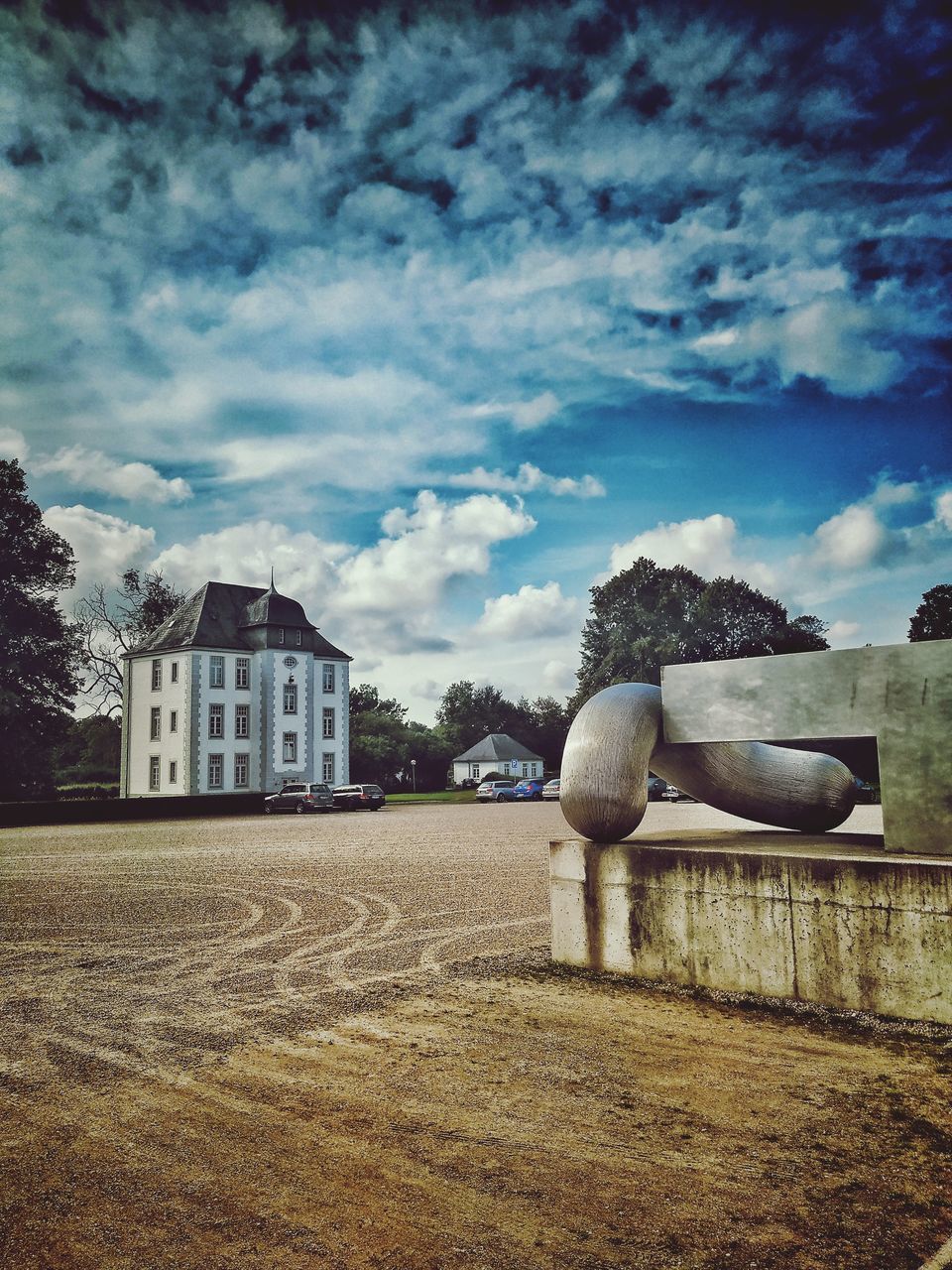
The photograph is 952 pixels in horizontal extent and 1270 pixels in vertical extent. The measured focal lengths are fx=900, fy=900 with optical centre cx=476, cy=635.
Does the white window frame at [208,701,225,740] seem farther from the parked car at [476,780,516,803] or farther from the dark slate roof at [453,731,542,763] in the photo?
the dark slate roof at [453,731,542,763]

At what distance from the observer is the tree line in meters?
42.1

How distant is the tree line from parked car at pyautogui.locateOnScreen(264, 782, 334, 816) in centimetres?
1184

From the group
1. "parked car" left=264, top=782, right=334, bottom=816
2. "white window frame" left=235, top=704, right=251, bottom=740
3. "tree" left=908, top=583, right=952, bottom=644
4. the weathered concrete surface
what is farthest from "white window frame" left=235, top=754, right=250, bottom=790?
the weathered concrete surface

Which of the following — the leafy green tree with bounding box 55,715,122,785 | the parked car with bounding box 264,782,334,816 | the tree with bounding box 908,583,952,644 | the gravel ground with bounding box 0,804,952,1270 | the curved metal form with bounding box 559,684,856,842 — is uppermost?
the tree with bounding box 908,583,952,644

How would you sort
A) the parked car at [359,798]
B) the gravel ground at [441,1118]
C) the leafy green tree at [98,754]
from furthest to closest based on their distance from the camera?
the leafy green tree at [98,754] < the parked car at [359,798] < the gravel ground at [441,1118]

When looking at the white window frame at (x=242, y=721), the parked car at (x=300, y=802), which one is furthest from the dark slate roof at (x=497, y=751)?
the parked car at (x=300, y=802)

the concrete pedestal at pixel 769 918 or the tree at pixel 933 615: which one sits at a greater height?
the tree at pixel 933 615

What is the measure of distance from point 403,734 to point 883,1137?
75422mm

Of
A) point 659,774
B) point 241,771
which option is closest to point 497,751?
point 241,771

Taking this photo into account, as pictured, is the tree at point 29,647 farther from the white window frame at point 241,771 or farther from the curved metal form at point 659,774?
the curved metal form at point 659,774

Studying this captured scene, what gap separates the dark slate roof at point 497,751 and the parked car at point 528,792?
97.5 feet

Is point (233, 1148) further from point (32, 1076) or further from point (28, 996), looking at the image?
point (28, 996)

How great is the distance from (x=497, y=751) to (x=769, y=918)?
7671 cm

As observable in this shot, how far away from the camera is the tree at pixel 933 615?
178 feet
